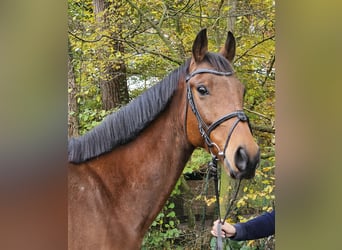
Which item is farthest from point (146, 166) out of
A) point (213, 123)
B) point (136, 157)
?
point (213, 123)

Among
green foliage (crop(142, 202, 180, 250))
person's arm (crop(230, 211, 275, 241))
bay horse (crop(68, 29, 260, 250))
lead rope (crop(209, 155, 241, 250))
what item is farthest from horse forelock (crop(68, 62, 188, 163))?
person's arm (crop(230, 211, 275, 241))

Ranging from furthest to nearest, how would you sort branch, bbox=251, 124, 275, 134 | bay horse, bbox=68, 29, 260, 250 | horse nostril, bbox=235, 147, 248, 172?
1. branch, bbox=251, 124, 275, 134
2. bay horse, bbox=68, 29, 260, 250
3. horse nostril, bbox=235, 147, 248, 172

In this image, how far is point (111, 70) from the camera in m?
1.34

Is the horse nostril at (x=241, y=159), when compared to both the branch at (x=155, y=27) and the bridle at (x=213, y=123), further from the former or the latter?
the branch at (x=155, y=27)

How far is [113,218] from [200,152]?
35 cm

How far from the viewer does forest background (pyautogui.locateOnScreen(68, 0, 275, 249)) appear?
125cm

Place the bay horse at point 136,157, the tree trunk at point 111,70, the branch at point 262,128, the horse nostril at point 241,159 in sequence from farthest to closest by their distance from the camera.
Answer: the tree trunk at point 111,70 → the branch at point 262,128 → the bay horse at point 136,157 → the horse nostril at point 241,159

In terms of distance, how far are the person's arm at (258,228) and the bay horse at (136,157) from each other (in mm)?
280

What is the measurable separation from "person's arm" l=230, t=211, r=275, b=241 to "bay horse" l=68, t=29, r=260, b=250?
28cm

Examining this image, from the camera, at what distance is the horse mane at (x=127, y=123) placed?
112cm

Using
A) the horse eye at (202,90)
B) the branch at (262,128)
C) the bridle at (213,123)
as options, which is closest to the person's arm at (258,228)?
the bridle at (213,123)

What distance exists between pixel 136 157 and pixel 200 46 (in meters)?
0.40

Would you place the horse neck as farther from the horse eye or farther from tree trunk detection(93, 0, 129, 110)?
tree trunk detection(93, 0, 129, 110)

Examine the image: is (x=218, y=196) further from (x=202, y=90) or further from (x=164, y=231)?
(x=202, y=90)
